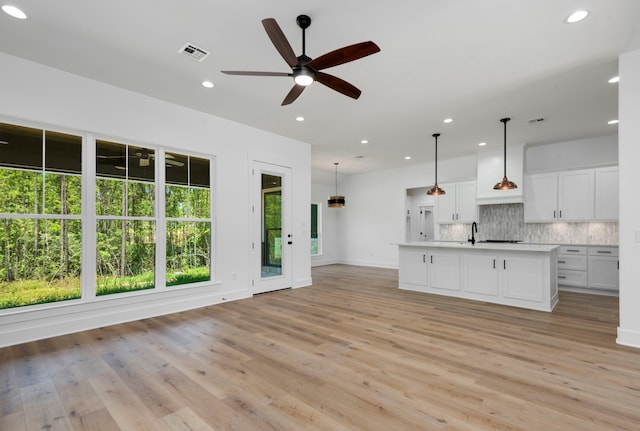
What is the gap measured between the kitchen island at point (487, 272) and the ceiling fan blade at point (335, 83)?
3.51m

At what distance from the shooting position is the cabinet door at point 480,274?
4.92 metres

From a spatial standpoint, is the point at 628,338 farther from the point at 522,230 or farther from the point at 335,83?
the point at 522,230

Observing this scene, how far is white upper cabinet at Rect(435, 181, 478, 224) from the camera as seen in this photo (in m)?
7.46

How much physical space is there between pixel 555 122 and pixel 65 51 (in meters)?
7.05

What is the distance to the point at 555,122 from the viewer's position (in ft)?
17.5

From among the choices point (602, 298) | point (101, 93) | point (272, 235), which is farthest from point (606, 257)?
point (101, 93)

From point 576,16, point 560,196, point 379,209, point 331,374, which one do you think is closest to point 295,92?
point 576,16

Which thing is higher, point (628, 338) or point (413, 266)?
point (413, 266)

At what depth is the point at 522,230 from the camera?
6.98m

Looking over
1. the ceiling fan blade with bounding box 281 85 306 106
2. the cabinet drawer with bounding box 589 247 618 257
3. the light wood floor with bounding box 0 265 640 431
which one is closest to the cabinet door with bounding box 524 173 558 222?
the cabinet drawer with bounding box 589 247 618 257

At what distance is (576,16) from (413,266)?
14.0ft

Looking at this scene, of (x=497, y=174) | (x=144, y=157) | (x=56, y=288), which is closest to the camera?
(x=56, y=288)

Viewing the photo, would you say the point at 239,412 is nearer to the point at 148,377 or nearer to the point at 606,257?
the point at 148,377

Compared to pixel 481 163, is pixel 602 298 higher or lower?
lower
